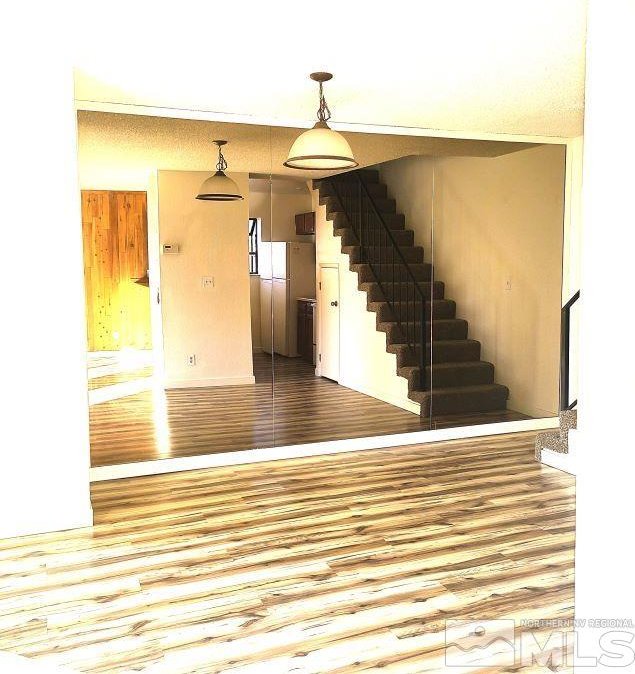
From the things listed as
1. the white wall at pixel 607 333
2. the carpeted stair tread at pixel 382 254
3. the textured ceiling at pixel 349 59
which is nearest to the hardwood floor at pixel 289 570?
the white wall at pixel 607 333

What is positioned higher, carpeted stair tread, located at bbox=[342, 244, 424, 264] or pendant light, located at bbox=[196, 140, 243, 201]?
pendant light, located at bbox=[196, 140, 243, 201]

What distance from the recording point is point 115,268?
472cm

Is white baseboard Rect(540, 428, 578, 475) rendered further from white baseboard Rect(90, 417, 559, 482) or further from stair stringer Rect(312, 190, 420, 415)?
stair stringer Rect(312, 190, 420, 415)

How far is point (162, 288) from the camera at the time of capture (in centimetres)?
491

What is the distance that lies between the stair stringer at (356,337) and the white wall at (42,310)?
1976 millimetres

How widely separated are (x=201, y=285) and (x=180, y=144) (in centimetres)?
A: 96

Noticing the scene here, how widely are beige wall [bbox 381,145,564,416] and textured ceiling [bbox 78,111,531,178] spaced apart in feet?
2.54

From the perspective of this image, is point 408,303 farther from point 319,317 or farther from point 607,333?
point 607,333

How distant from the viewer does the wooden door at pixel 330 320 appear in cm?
531

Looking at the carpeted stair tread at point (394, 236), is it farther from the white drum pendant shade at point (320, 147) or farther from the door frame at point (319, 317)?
the white drum pendant shade at point (320, 147)

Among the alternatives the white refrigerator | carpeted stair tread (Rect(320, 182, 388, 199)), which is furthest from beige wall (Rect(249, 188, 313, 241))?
carpeted stair tread (Rect(320, 182, 388, 199))

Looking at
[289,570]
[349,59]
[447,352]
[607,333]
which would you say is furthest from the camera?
[447,352]

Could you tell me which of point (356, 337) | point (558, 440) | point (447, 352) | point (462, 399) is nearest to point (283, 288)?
point (356, 337)

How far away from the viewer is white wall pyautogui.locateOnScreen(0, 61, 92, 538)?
3.65 metres
